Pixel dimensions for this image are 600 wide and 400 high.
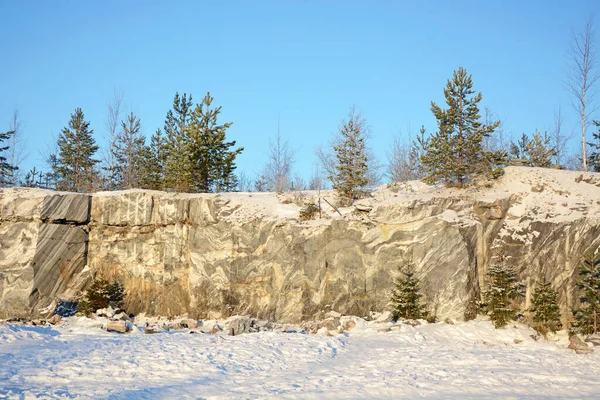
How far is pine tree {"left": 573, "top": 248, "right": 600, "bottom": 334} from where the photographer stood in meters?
16.4

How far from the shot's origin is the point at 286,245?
22141 mm

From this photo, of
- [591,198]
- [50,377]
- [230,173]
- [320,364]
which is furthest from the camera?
[230,173]

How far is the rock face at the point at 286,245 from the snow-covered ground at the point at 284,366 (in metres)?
4.40

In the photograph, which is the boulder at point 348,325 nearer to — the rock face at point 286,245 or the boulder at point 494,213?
the rock face at point 286,245

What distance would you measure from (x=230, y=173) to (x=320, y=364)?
61.6 ft

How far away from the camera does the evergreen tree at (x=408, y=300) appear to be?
1880 cm

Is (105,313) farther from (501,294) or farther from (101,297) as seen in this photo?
(501,294)

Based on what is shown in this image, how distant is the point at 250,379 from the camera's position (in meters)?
10.2

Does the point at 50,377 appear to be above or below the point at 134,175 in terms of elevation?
below

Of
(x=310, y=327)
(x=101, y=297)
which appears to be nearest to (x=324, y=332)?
(x=310, y=327)

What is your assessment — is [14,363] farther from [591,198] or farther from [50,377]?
[591,198]

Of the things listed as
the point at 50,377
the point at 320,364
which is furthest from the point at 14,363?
the point at 320,364

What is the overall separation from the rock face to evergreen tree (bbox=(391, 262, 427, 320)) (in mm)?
680

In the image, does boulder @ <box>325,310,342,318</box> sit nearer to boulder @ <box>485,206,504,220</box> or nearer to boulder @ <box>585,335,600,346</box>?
boulder @ <box>485,206,504,220</box>
